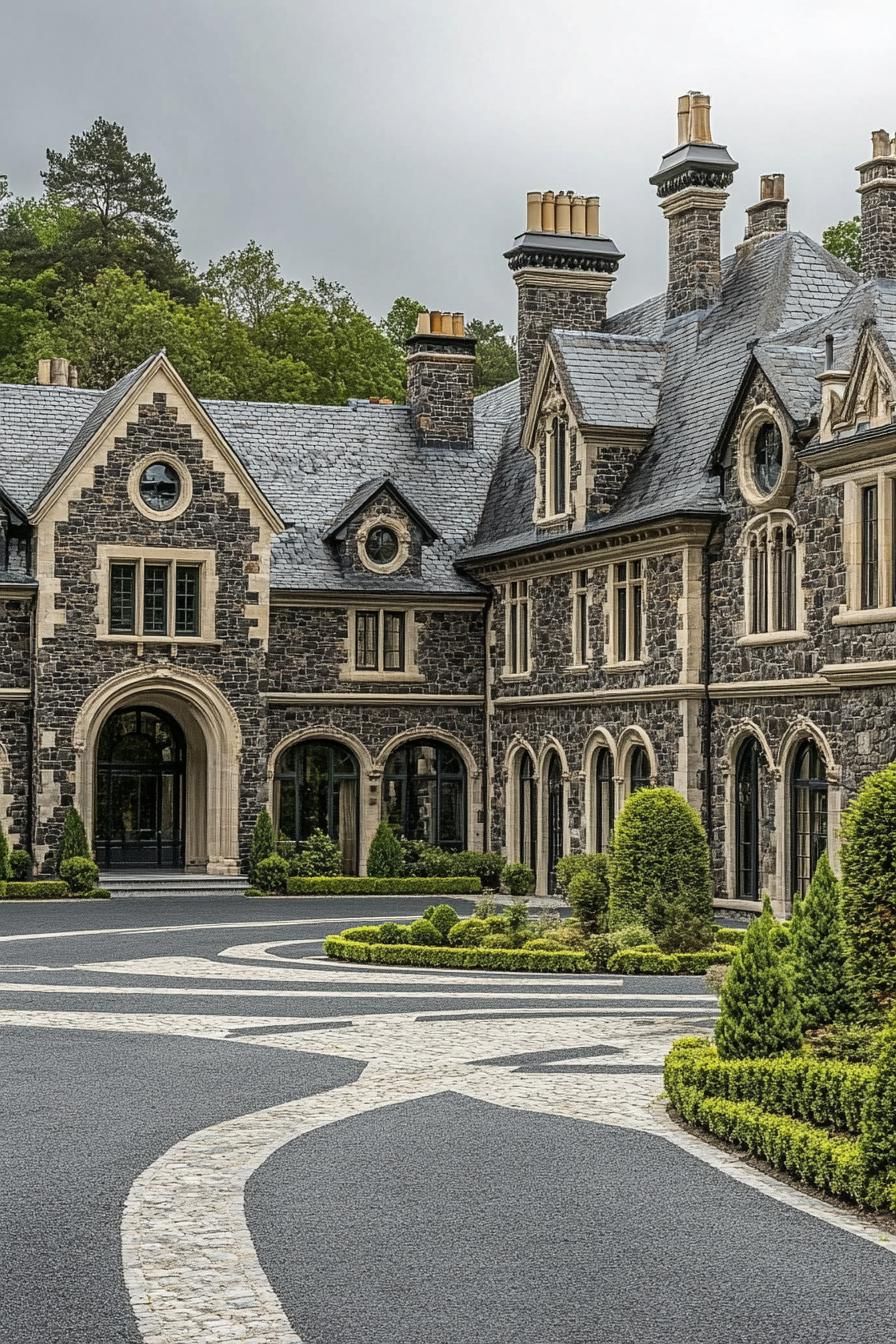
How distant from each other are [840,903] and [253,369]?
160ft

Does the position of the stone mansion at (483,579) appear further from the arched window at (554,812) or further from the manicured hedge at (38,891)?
the manicured hedge at (38,891)

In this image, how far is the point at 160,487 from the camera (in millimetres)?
39312

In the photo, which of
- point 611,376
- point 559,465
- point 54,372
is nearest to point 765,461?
point 611,376

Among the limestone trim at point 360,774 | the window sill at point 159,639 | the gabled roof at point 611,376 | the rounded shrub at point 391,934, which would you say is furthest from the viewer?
the limestone trim at point 360,774

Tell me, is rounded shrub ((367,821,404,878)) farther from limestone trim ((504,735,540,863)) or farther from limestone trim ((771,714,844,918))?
limestone trim ((771,714,844,918))

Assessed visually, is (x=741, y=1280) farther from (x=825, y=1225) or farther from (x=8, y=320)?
(x=8, y=320)

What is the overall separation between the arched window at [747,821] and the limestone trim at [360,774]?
10850 millimetres

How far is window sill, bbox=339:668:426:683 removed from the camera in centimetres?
4069

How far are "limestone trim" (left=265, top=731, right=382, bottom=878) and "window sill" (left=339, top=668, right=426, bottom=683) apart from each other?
105cm

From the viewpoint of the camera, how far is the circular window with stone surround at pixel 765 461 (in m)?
29.7

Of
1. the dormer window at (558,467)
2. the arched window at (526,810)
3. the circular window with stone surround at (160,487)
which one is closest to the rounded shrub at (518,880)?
the arched window at (526,810)

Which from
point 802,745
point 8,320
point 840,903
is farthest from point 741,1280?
point 8,320

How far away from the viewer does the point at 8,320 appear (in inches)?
2579

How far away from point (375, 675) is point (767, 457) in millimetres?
12484
